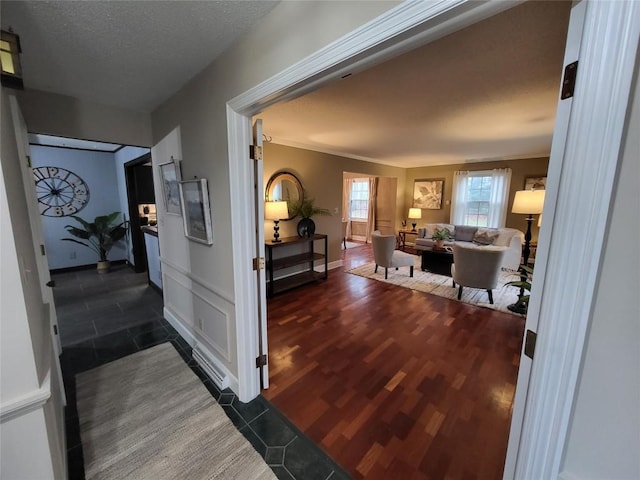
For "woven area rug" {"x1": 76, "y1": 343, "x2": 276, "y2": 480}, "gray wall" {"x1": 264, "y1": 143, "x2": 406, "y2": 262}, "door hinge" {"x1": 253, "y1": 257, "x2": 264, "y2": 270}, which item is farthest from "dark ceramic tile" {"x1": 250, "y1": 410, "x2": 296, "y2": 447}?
"gray wall" {"x1": 264, "y1": 143, "x2": 406, "y2": 262}

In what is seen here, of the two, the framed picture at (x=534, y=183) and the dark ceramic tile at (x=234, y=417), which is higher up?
the framed picture at (x=534, y=183)

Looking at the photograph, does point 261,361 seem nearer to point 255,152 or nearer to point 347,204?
point 255,152

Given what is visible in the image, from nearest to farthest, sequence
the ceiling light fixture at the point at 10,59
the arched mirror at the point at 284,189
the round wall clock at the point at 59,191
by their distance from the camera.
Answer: the ceiling light fixture at the point at 10,59 < the arched mirror at the point at 284,189 < the round wall clock at the point at 59,191

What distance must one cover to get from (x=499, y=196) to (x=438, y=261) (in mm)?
2668

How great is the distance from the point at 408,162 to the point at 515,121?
3729 millimetres

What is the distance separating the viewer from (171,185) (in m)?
2.55

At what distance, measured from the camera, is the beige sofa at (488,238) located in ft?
16.6

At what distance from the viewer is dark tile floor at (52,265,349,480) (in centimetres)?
150

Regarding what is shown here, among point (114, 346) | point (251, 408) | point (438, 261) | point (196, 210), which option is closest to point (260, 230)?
point (196, 210)

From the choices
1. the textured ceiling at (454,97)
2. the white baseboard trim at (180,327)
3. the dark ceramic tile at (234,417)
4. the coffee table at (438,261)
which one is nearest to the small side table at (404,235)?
the coffee table at (438,261)

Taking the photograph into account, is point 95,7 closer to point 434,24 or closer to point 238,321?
point 434,24

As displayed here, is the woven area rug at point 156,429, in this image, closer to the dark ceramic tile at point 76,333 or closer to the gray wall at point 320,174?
the dark ceramic tile at point 76,333

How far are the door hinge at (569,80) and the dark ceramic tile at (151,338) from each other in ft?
11.1

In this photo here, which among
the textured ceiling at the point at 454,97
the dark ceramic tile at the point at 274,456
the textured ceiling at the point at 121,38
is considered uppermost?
the textured ceiling at the point at 454,97
